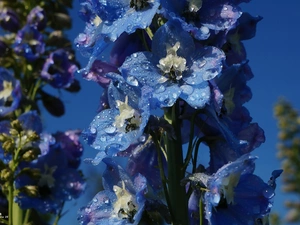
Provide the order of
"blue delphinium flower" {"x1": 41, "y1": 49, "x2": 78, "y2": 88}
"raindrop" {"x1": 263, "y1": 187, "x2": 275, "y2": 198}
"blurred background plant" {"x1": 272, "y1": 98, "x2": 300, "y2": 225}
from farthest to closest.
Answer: "blurred background plant" {"x1": 272, "y1": 98, "x2": 300, "y2": 225}
"blue delphinium flower" {"x1": 41, "y1": 49, "x2": 78, "y2": 88}
"raindrop" {"x1": 263, "y1": 187, "x2": 275, "y2": 198}

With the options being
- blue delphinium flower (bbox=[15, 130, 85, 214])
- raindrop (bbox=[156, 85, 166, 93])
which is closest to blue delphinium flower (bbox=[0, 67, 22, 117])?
blue delphinium flower (bbox=[15, 130, 85, 214])

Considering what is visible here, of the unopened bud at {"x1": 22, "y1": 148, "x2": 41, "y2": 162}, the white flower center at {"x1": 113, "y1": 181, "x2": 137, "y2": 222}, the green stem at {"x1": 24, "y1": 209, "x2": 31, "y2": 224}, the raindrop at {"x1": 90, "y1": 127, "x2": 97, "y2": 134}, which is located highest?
the green stem at {"x1": 24, "y1": 209, "x2": 31, "y2": 224}

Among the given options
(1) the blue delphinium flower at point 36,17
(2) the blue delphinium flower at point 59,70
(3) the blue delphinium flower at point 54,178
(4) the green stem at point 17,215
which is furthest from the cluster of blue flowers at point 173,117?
(1) the blue delphinium flower at point 36,17

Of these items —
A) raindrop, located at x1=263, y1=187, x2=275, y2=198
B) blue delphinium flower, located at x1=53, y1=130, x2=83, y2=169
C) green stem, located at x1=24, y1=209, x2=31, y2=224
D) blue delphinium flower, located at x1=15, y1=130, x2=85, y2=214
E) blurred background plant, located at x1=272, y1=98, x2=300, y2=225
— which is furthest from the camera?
blurred background plant, located at x1=272, y1=98, x2=300, y2=225

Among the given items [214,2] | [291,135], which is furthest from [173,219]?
[291,135]

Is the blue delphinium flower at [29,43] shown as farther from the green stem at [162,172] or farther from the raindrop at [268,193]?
the raindrop at [268,193]

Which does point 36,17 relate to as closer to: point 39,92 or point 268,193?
point 39,92

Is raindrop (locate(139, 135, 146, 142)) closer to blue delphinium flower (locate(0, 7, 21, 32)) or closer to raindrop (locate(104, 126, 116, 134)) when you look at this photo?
raindrop (locate(104, 126, 116, 134))
